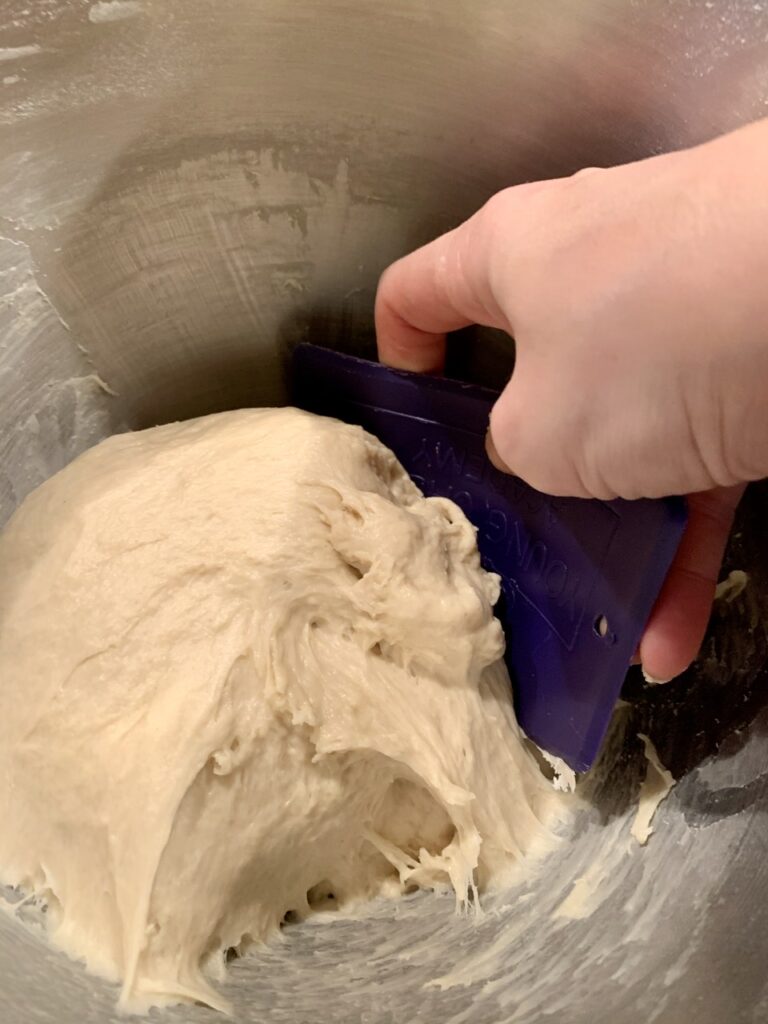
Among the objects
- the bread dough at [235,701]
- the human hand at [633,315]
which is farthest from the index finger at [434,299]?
the bread dough at [235,701]

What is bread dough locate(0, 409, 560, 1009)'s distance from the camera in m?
Result: 0.86

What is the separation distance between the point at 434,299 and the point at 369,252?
8.5 inches

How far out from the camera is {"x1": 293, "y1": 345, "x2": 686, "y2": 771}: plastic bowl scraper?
0.90 m

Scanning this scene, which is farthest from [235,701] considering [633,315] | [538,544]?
[633,315]

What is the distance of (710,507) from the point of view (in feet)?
3.15

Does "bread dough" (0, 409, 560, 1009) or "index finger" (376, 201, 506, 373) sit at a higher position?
"index finger" (376, 201, 506, 373)

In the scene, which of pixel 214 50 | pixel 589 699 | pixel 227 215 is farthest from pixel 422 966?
pixel 214 50

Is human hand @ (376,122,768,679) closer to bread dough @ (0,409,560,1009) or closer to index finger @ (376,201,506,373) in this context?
index finger @ (376,201,506,373)

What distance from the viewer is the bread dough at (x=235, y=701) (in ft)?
2.82

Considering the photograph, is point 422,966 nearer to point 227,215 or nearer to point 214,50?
point 227,215

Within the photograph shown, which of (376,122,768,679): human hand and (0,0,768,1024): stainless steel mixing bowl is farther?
(0,0,768,1024): stainless steel mixing bowl

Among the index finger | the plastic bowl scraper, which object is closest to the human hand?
the index finger

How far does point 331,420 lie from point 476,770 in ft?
1.42

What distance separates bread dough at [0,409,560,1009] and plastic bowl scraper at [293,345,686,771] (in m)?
0.05
